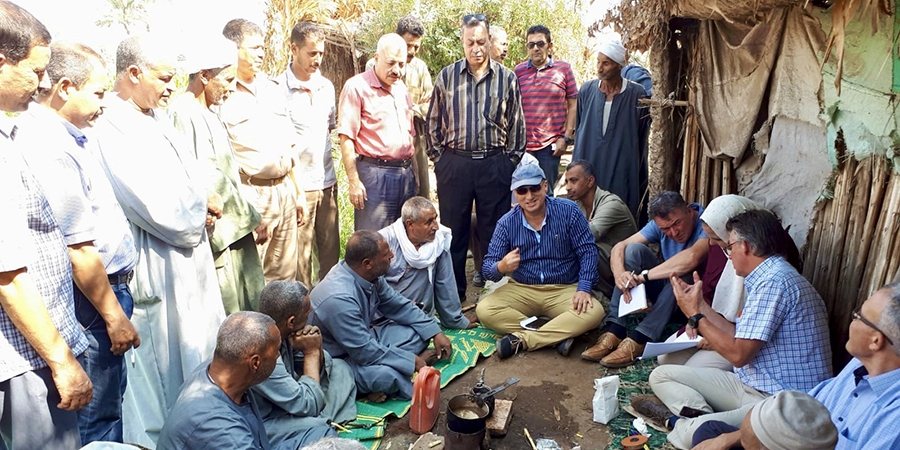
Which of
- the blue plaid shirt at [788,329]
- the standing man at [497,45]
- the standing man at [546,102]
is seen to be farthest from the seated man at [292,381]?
the standing man at [497,45]

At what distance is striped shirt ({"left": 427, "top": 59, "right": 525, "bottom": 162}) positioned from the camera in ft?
18.8

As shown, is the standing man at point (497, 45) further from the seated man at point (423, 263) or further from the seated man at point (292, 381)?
the seated man at point (292, 381)

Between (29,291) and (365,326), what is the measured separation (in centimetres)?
235

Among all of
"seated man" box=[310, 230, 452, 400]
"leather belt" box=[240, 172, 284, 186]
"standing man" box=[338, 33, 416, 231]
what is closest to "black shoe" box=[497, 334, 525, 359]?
"seated man" box=[310, 230, 452, 400]

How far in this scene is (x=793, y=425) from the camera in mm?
2480

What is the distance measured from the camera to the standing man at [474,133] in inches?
225

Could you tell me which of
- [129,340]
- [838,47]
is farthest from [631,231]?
[129,340]

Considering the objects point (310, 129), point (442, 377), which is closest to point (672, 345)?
point (442, 377)

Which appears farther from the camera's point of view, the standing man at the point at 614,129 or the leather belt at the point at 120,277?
the standing man at the point at 614,129

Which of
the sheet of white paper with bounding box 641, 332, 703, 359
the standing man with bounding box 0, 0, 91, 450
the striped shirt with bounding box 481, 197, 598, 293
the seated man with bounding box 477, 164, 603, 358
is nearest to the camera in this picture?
the standing man with bounding box 0, 0, 91, 450

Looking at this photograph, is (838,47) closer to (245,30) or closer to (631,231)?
(631,231)

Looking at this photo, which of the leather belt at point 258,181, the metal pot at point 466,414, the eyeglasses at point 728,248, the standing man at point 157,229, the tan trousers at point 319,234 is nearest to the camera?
the standing man at point 157,229

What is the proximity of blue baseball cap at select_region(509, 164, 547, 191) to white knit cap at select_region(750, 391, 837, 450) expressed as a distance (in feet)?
9.00

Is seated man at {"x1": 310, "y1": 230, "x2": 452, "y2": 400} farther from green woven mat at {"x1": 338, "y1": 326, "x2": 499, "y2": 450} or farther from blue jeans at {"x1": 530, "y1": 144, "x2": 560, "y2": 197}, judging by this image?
blue jeans at {"x1": 530, "y1": 144, "x2": 560, "y2": 197}
